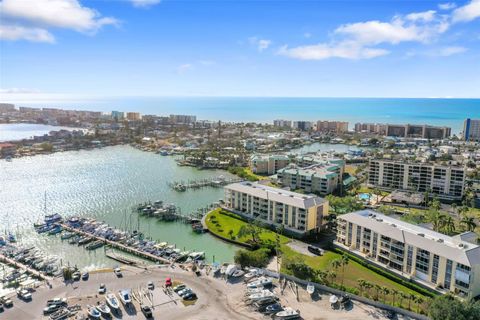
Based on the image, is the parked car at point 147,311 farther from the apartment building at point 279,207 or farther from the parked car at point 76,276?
the apartment building at point 279,207

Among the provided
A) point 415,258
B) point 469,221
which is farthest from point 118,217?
point 469,221

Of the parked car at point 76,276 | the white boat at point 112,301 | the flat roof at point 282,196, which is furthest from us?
the flat roof at point 282,196

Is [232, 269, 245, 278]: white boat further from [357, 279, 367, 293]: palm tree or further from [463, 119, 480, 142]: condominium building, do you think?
[463, 119, 480, 142]: condominium building

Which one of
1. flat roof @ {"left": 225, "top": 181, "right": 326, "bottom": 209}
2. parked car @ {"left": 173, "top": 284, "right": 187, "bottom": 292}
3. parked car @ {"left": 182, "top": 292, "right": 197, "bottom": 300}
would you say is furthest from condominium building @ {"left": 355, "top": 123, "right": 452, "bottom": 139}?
parked car @ {"left": 182, "top": 292, "right": 197, "bottom": 300}

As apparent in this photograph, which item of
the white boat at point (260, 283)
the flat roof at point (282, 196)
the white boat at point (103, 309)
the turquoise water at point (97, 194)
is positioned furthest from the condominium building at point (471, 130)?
the white boat at point (103, 309)

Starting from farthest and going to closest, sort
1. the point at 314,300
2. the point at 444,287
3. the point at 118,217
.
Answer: the point at 118,217, the point at 444,287, the point at 314,300

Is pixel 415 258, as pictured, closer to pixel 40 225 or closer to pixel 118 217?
pixel 118 217

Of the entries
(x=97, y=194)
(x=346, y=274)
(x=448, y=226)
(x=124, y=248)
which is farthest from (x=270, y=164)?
(x=346, y=274)
